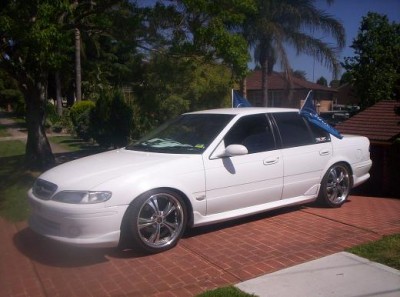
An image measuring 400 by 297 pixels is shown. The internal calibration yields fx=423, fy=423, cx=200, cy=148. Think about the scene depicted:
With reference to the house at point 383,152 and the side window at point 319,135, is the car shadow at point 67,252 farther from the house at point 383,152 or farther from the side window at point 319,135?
the house at point 383,152

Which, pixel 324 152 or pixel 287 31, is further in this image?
pixel 287 31

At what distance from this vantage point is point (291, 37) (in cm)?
1836

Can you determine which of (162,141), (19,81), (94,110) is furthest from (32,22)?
(94,110)

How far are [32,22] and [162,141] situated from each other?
10.8 feet

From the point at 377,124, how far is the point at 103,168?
248 inches

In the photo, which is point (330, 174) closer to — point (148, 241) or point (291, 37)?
point (148, 241)

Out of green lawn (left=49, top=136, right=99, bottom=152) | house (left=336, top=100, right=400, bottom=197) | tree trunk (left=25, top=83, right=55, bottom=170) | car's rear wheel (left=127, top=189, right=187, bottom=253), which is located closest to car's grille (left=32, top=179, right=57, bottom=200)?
car's rear wheel (left=127, top=189, right=187, bottom=253)

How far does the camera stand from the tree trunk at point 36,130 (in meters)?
9.60

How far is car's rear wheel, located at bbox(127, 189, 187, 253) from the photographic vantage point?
4445 mm

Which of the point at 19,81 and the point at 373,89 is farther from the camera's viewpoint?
the point at 373,89

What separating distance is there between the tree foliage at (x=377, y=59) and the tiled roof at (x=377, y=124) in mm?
3393

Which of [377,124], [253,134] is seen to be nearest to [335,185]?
[253,134]

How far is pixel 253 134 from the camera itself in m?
5.65

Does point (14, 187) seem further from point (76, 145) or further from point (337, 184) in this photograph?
point (76, 145)
